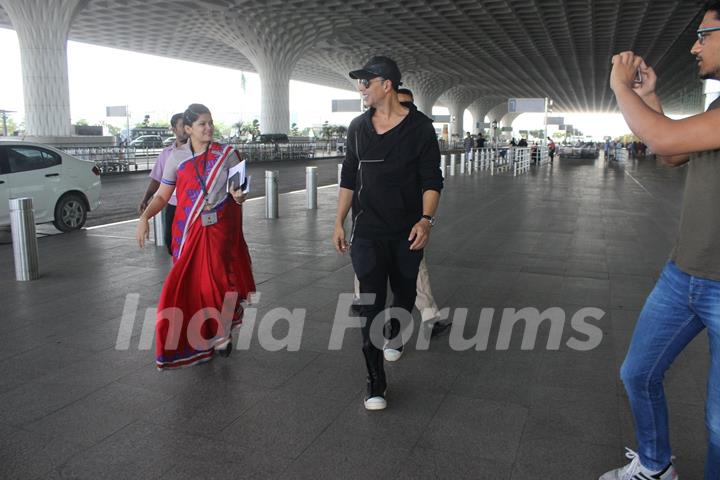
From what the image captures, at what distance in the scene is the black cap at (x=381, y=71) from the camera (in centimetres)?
315

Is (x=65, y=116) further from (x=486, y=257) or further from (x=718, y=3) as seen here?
(x=718, y=3)

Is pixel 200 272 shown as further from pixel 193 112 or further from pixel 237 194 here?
pixel 193 112

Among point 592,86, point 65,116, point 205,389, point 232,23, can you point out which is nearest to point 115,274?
point 205,389

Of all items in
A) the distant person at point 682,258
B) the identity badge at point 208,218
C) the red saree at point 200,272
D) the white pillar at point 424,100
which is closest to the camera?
the distant person at point 682,258

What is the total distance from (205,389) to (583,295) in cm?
372

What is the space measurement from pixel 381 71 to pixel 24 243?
4.83 metres

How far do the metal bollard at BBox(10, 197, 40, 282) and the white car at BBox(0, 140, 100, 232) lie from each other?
293 cm

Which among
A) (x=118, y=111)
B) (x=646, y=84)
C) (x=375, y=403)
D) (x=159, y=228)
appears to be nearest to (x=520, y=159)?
(x=159, y=228)

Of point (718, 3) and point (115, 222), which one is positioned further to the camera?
point (115, 222)

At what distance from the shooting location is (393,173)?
10.5 ft

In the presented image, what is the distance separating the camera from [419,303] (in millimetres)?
4559

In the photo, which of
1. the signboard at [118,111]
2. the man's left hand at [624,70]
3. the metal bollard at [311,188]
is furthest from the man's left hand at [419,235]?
the signboard at [118,111]

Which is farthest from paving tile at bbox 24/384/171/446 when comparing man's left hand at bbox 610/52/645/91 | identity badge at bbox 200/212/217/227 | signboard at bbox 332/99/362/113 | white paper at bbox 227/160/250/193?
signboard at bbox 332/99/362/113

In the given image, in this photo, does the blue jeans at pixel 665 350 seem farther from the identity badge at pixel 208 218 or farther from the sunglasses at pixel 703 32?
the identity badge at pixel 208 218
